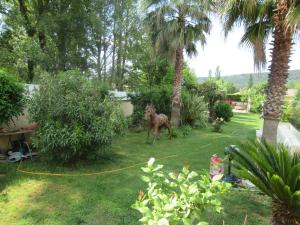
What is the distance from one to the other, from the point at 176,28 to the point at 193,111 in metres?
4.14

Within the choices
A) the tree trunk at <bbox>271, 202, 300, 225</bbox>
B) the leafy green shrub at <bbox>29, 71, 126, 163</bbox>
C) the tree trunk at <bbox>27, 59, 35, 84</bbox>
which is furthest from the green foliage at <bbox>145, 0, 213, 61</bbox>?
the tree trunk at <bbox>271, 202, 300, 225</bbox>

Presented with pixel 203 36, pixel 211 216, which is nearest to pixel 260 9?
pixel 211 216

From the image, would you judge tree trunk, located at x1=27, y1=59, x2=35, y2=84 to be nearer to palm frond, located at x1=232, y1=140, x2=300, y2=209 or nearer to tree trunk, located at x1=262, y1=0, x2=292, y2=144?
tree trunk, located at x1=262, y1=0, x2=292, y2=144

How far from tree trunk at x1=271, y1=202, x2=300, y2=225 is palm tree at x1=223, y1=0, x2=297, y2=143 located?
2601 mm

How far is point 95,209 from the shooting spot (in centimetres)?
382

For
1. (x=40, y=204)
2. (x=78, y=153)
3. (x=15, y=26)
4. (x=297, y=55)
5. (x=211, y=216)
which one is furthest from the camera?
(x=15, y=26)

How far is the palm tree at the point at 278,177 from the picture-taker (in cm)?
255

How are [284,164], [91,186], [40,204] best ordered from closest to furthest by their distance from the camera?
[284,164]
[40,204]
[91,186]

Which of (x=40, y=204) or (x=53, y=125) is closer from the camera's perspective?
(x=40, y=204)

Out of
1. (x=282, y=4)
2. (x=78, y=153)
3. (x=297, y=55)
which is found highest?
(x=282, y=4)

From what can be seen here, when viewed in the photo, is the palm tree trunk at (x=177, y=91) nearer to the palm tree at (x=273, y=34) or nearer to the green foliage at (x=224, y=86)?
the palm tree at (x=273, y=34)

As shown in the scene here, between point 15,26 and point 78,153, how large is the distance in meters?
11.4

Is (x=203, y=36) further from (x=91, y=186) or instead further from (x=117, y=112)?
(x=91, y=186)

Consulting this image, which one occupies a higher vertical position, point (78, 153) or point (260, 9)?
point (260, 9)
